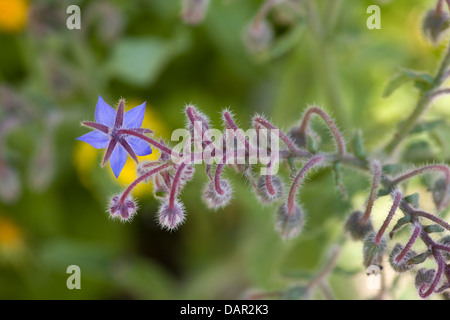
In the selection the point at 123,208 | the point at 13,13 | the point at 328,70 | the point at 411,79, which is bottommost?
the point at 123,208

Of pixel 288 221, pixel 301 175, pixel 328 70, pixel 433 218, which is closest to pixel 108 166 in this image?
pixel 328 70

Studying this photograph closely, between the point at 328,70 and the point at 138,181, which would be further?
the point at 328,70

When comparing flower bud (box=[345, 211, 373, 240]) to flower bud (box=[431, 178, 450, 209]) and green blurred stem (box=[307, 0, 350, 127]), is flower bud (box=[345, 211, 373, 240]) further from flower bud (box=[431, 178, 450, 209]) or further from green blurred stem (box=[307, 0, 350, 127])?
green blurred stem (box=[307, 0, 350, 127])

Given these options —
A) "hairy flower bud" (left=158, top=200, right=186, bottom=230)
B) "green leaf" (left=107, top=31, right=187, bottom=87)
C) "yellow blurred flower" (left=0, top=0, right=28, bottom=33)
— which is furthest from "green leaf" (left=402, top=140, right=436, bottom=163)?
"yellow blurred flower" (left=0, top=0, right=28, bottom=33)

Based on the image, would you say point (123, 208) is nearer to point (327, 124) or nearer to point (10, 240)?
point (327, 124)

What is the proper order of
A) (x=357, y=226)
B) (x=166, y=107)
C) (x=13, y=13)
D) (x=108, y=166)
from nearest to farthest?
(x=357, y=226), (x=108, y=166), (x=13, y=13), (x=166, y=107)

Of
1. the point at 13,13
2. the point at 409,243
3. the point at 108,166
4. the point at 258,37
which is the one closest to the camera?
the point at 409,243

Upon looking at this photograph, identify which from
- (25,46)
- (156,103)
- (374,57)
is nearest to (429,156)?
(374,57)
